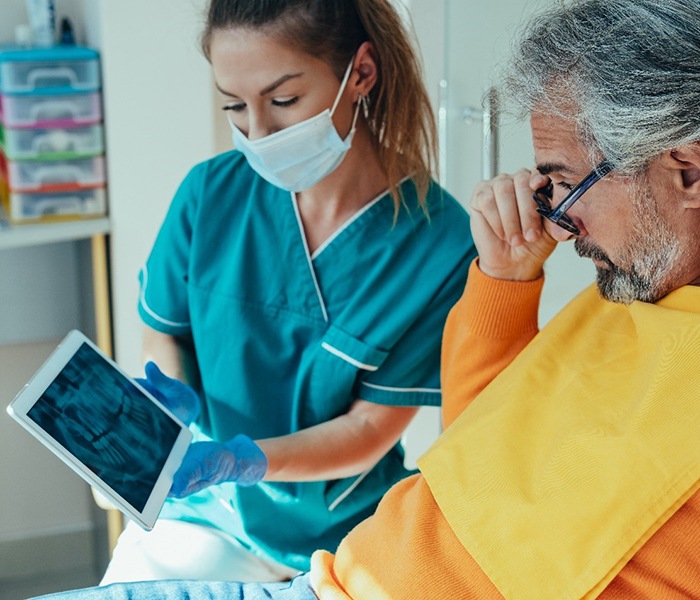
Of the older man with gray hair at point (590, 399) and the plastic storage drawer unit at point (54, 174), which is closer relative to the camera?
the older man with gray hair at point (590, 399)

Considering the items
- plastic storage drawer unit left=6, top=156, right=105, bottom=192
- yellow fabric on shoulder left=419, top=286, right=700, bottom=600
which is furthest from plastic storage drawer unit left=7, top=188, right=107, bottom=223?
yellow fabric on shoulder left=419, top=286, right=700, bottom=600

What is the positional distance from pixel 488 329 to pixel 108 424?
47cm

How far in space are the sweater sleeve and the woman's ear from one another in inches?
12.6

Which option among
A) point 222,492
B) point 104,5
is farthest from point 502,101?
point 104,5

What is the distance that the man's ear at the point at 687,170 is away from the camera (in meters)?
0.91

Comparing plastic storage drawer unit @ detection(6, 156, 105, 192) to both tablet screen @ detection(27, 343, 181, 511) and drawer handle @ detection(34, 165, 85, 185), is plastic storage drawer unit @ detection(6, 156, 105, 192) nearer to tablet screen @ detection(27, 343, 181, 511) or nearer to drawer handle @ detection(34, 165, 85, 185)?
drawer handle @ detection(34, 165, 85, 185)

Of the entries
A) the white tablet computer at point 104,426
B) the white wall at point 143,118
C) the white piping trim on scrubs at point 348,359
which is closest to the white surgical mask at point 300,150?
the white piping trim on scrubs at point 348,359

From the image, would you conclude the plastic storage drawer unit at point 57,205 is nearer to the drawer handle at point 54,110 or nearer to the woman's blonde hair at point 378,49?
the drawer handle at point 54,110

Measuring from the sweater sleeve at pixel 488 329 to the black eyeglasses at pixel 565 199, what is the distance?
0.12 m

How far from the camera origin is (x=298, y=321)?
4.64ft

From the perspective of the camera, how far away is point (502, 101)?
109 centimetres

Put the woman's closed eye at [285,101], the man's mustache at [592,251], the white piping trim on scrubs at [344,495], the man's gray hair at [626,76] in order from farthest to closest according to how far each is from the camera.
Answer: the white piping trim on scrubs at [344,495] → the woman's closed eye at [285,101] → the man's mustache at [592,251] → the man's gray hair at [626,76]

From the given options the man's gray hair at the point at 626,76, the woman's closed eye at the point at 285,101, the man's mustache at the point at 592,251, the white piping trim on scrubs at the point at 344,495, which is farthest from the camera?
the white piping trim on scrubs at the point at 344,495

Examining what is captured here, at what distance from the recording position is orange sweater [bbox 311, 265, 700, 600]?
0.94 metres
